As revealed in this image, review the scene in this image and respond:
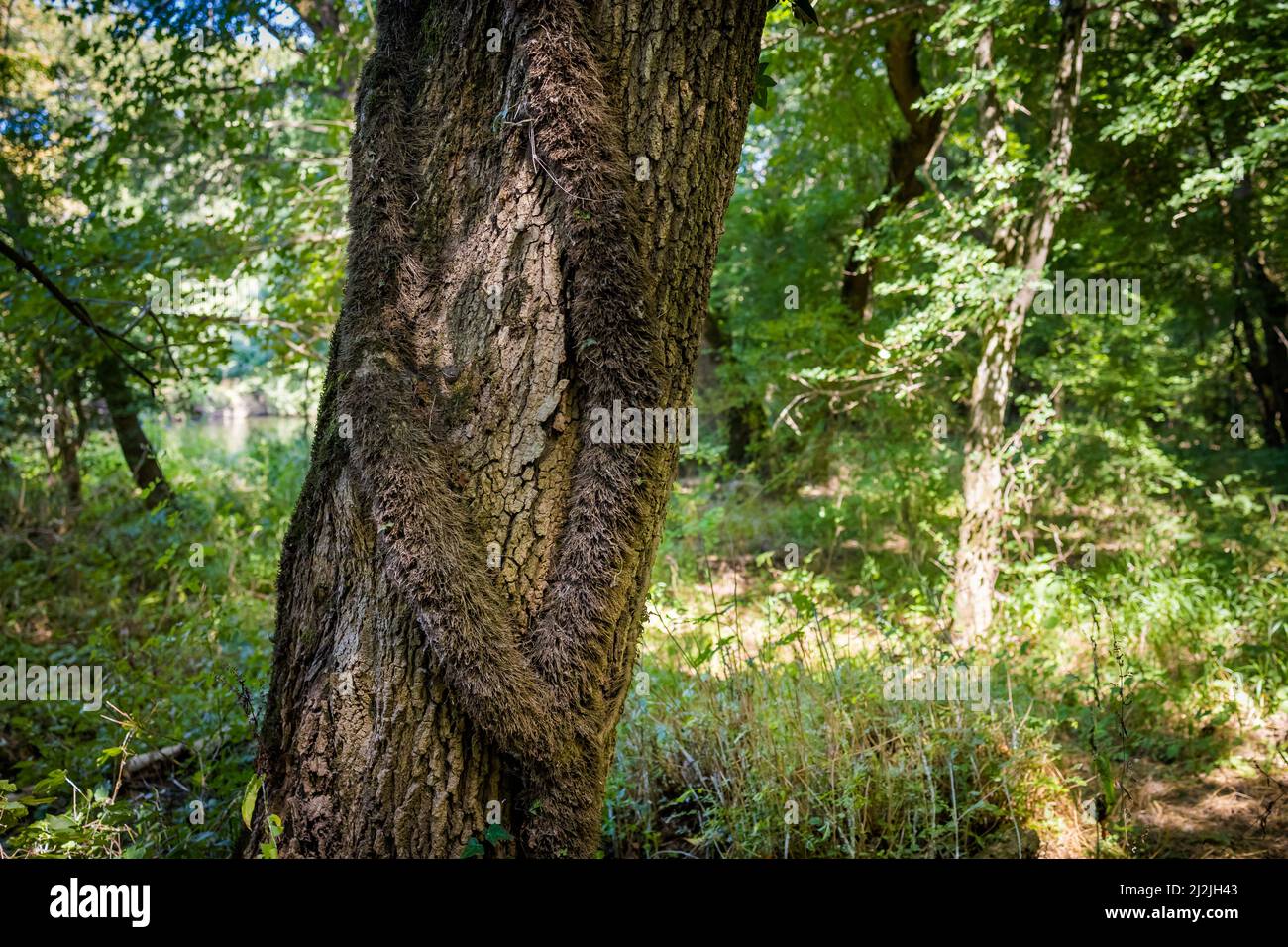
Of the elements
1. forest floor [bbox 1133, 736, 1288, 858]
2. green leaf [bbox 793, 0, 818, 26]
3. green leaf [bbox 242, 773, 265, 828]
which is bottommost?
forest floor [bbox 1133, 736, 1288, 858]

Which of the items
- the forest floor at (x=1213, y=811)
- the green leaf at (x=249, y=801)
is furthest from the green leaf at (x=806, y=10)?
the forest floor at (x=1213, y=811)

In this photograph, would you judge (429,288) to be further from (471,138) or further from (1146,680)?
(1146,680)

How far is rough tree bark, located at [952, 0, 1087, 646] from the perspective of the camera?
199 inches

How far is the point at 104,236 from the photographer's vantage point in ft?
18.0

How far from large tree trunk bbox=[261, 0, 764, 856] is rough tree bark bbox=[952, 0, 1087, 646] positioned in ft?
12.3

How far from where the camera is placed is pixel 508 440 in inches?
73.5

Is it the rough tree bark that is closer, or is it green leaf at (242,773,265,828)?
green leaf at (242,773,265,828)

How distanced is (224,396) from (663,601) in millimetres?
21661

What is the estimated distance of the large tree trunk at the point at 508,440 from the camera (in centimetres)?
181

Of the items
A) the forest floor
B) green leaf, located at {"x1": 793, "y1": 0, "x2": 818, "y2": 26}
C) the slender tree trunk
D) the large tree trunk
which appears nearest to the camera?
the large tree trunk

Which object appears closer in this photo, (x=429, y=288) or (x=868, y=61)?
(x=429, y=288)

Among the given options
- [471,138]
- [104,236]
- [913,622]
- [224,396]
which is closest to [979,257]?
[913,622]

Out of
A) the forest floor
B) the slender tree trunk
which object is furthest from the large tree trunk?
the slender tree trunk

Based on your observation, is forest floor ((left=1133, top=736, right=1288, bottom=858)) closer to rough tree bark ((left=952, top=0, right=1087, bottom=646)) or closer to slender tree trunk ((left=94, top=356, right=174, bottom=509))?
rough tree bark ((left=952, top=0, right=1087, bottom=646))
